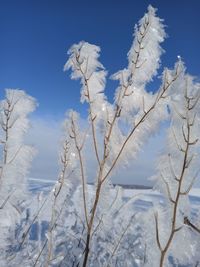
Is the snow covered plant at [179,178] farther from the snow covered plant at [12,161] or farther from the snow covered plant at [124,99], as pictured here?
the snow covered plant at [12,161]

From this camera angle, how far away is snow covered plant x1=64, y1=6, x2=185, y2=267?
81.9 inches

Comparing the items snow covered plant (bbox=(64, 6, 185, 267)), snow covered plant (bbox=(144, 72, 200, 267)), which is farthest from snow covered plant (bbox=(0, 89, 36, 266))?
snow covered plant (bbox=(144, 72, 200, 267))

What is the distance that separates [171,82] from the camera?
200 cm

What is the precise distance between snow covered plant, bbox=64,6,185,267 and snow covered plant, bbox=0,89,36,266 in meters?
0.33

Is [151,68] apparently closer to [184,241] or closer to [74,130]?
[74,130]

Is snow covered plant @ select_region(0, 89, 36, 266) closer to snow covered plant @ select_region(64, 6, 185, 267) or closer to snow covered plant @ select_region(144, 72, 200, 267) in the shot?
snow covered plant @ select_region(64, 6, 185, 267)

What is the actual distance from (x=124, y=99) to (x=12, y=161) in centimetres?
78

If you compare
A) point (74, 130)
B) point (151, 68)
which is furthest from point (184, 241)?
→ point (151, 68)

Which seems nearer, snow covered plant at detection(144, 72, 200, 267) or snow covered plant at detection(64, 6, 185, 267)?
snow covered plant at detection(144, 72, 200, 267)

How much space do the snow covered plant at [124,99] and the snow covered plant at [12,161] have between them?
1.07 ft

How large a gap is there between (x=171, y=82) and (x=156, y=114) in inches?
8.3

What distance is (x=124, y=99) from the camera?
220cm

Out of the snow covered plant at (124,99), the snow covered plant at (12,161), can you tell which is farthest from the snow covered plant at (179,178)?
the snow covered plant at (12,161)

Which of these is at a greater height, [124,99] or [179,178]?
[124,99]
